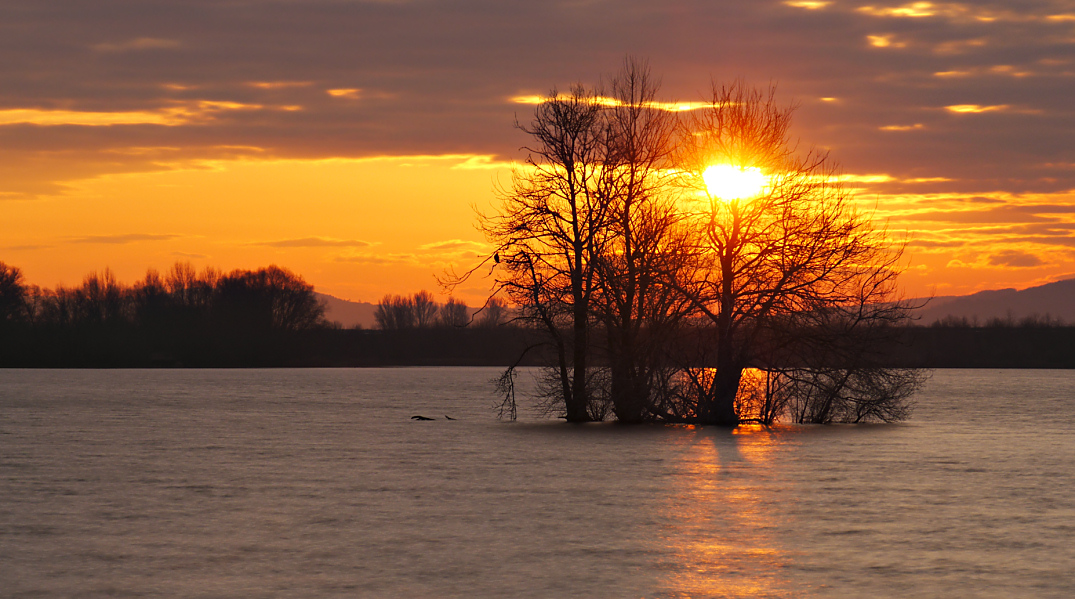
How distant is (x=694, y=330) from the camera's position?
4656 centimetres

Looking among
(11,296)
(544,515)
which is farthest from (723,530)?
(11,296)

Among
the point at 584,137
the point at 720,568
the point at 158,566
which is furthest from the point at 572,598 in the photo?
the point at 584,137

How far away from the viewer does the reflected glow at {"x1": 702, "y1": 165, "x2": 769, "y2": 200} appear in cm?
4675

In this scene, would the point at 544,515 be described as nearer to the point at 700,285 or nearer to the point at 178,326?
the point at 700,285

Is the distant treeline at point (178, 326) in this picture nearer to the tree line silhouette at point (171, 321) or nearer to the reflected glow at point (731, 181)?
the tree line silhouette at point (171, 321)

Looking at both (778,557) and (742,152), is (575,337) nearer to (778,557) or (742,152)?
(742,152)

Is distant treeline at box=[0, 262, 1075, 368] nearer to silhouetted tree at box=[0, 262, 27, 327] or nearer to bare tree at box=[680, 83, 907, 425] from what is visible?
silhouetted tree at box=[0, 262, 27, 327]

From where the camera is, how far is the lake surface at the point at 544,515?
14.8 meters

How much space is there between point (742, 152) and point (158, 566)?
117ft

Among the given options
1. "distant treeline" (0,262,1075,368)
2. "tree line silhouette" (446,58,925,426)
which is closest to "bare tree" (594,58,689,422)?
"tree line silhouette" (446,58,925,426)

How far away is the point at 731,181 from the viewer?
46.9 m

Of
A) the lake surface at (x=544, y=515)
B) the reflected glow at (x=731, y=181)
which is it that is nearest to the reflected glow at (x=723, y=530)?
the lake surface at (x=544, y=515)

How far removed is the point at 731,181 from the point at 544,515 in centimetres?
2850

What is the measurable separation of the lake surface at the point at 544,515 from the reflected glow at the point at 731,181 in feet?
32.7
